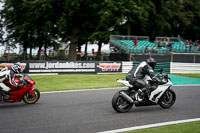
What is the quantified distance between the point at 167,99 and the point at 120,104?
5.84ft

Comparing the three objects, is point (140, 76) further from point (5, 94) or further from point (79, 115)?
point (5, 94)

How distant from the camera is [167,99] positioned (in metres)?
9.44

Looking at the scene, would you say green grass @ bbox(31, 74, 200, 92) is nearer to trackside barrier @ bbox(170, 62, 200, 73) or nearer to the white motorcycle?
the white motorcycle

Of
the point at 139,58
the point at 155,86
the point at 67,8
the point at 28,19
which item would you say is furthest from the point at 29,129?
the point at 28,19

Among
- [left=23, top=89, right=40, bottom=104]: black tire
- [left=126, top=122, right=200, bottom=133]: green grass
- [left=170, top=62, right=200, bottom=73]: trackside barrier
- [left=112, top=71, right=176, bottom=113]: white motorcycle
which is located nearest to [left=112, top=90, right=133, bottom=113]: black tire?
[left=112, top=71, right=176, bottom=113]: white motorcycle

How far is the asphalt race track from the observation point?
6.73 metres

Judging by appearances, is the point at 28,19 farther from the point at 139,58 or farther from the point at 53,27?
the point at 139,58

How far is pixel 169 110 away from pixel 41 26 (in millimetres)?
26927

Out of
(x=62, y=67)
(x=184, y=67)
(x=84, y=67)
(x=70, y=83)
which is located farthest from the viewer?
(x=184, y=67)

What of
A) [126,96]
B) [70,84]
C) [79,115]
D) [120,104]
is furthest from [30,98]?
[70,84]

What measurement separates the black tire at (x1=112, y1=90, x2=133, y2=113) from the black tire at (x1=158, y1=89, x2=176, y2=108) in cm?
118

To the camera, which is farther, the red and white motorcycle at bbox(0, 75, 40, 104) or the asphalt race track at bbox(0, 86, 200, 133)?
the red and white motorcycle at bbox(0, 75, 40, 104)

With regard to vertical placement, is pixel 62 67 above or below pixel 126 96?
above

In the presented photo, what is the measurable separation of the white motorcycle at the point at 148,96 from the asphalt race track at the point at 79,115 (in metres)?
0.22
